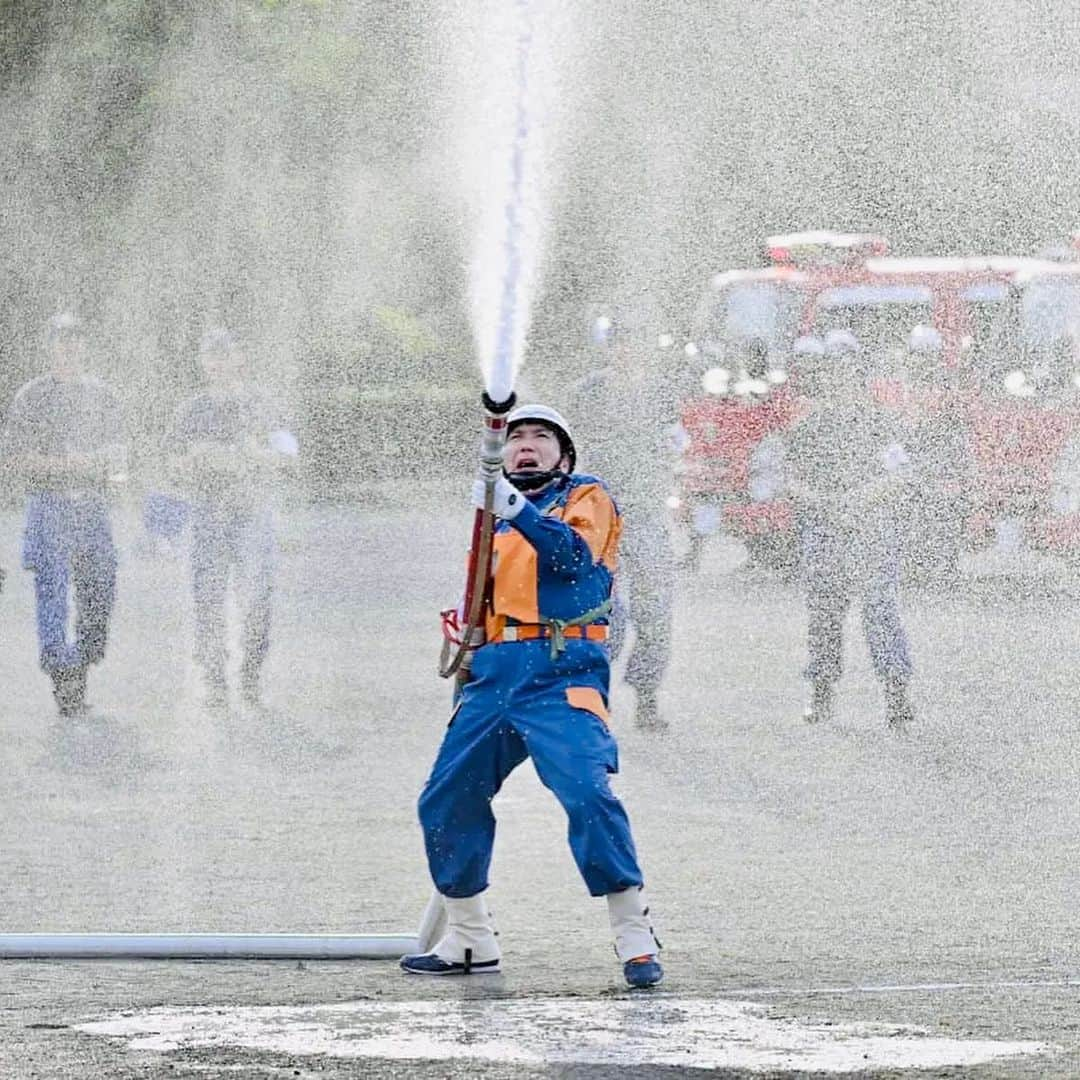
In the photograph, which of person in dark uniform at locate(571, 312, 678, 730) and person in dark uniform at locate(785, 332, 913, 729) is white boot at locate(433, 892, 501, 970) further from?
person in dark uniform at locate(785, 332, 913, 729)

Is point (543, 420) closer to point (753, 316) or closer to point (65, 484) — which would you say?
point (65, 484)

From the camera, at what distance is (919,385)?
43.0ft

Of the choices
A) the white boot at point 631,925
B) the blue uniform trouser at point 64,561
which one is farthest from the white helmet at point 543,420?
the blue uniform trouser at point 64,561

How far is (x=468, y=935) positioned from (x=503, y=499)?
1085mm

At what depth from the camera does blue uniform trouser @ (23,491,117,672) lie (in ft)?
35.9

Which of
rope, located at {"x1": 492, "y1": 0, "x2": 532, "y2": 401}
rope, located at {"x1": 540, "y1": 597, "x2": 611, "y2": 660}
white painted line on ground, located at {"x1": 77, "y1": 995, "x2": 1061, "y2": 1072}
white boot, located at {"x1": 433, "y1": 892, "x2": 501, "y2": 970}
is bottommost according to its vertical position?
white painted line on ground, located at {"x1": 77, "y1": 995, "x2": 1061, "y2": 1072}

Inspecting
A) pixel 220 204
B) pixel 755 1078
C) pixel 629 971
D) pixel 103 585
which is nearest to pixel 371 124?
pixel 220 204

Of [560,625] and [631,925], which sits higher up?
[560,625]

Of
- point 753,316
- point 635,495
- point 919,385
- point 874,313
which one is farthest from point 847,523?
point 874,313

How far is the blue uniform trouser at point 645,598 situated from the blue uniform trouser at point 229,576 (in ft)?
4.52

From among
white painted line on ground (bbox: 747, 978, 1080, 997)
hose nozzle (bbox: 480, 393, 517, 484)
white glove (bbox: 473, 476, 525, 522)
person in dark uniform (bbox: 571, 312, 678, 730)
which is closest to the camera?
hose nozzle (bbox: 480, 393, 517, 484)

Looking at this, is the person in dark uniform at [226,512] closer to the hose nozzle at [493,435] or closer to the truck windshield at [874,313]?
the truck windshield at [874,313]

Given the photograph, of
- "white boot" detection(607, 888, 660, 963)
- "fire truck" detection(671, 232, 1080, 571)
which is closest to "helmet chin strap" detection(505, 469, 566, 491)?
"white boot" detection(607, 888, 660, 963)

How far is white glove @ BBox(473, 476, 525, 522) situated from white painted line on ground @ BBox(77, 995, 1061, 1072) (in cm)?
101
